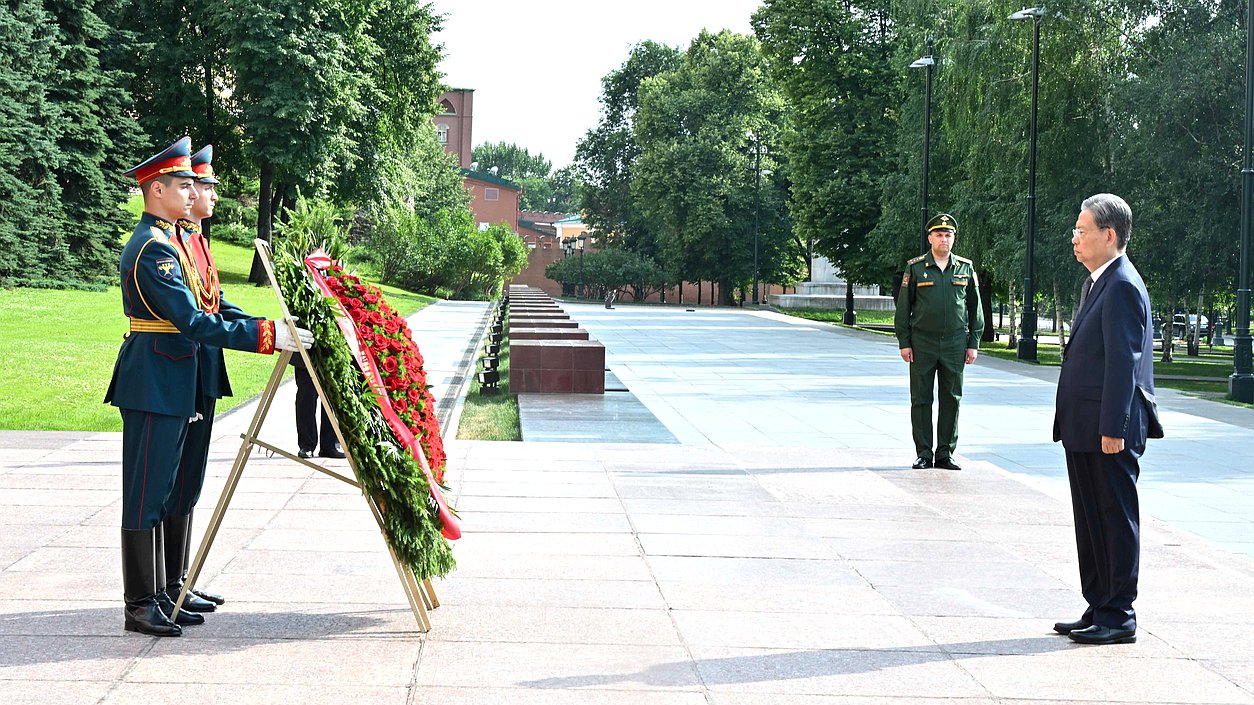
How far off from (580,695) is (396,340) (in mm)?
1849

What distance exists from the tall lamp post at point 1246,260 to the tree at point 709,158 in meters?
51.2

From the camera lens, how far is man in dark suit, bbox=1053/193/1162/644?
5.46 m

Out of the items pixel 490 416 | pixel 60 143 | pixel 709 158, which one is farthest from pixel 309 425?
pixel 709 158

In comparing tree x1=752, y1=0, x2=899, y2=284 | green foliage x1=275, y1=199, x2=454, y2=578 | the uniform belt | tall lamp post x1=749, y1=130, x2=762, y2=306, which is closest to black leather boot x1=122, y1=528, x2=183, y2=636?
the uniform belt

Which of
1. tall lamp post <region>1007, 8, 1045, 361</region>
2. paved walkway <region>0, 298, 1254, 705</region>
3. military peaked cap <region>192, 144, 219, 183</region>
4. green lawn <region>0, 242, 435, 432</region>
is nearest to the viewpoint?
paved walkway <region>0, 298, 1254, 705</region>

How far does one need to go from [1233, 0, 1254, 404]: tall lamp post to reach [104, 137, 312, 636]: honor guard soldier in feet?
57.4

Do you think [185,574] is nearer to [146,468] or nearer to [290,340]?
[146,468]

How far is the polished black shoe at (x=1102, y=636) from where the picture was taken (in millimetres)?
5426

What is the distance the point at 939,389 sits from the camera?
409 inches

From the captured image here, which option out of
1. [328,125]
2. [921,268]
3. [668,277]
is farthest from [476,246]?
[921,268]

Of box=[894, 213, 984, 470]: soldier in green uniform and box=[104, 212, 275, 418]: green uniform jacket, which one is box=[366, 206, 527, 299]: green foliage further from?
box=[104, 212, 275, 418]: green uniform jacket

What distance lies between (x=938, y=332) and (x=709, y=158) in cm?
6148

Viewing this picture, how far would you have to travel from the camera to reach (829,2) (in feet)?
152

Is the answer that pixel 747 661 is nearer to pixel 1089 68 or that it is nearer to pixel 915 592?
pixel 915 592
